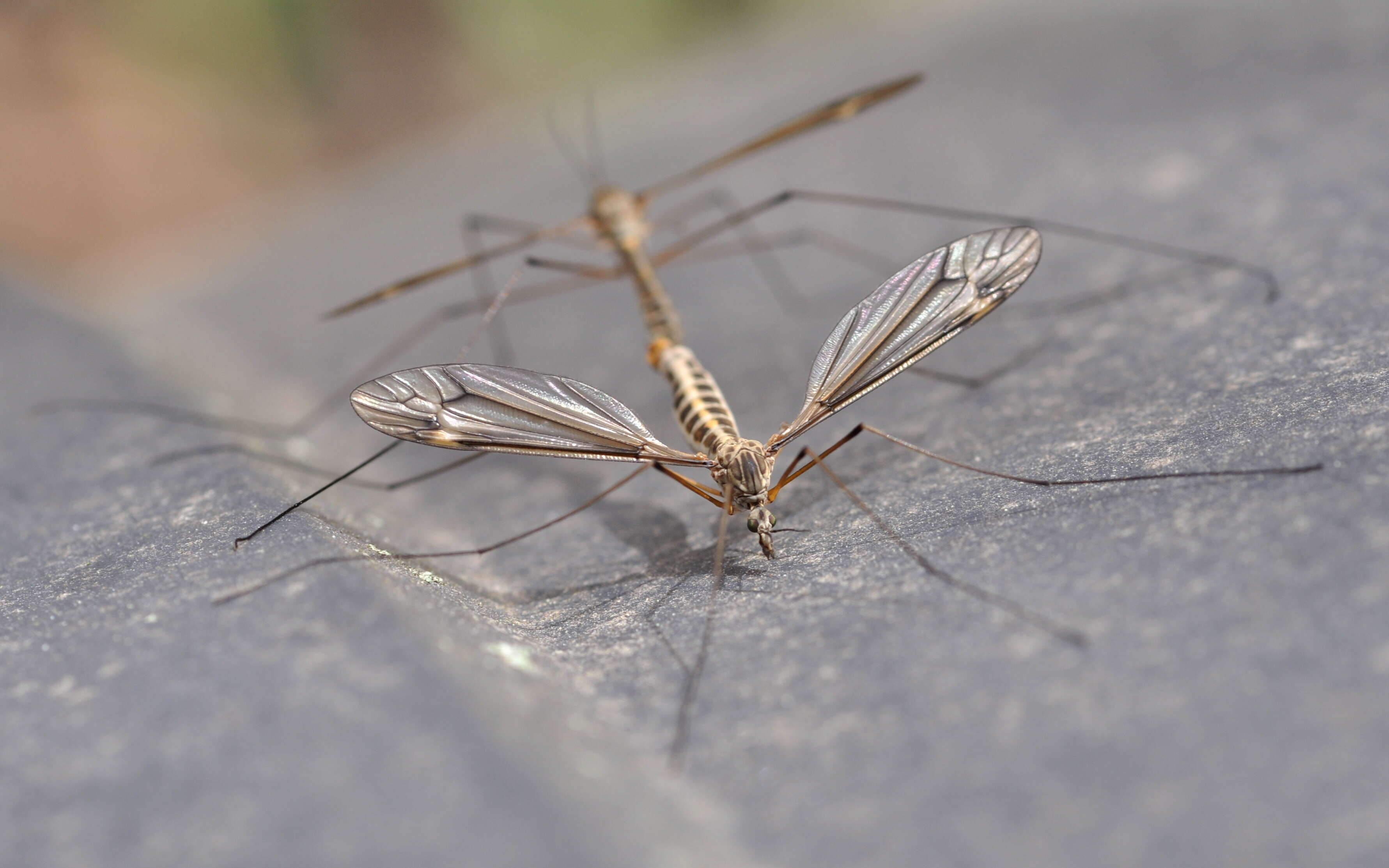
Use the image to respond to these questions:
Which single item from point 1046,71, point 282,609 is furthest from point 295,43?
point 282,609

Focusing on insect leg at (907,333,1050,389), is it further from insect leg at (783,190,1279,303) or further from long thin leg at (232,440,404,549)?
long thin leg at (232,440,404,549)

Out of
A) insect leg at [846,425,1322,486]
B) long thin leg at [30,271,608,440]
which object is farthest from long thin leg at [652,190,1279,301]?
insect leg at [846,425,1322,486]

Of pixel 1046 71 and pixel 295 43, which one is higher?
pixel 295 43

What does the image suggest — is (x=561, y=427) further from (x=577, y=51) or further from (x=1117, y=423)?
(x=577, y=51)

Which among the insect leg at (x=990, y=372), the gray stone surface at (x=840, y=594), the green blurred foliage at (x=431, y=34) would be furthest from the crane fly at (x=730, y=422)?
the green blurred foliage at (x=431, y=34)

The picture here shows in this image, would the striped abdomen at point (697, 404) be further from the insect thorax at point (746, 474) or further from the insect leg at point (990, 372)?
the insect leg at point (990, 372)
